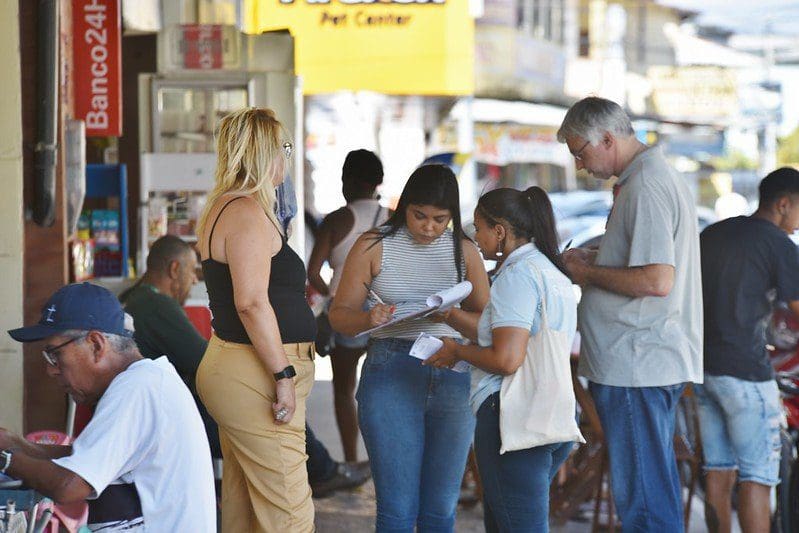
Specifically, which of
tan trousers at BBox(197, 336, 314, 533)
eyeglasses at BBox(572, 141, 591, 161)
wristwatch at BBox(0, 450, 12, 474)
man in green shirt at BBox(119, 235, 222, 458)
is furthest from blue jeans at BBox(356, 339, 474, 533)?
→ wristwatch at BBox(0, 450, 12, 474)

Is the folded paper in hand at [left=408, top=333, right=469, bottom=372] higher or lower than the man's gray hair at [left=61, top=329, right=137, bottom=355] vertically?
lower

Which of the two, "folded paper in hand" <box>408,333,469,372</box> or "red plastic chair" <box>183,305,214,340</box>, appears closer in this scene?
"folded paper in hand" <box>408,333,469,372</box>

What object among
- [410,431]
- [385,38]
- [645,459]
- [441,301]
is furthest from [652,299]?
[385,38]

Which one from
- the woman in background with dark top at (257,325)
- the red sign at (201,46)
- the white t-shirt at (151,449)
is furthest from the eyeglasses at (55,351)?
the red sign at (201,46)

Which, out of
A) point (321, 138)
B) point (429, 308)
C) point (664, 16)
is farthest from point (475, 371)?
point (664, 16)

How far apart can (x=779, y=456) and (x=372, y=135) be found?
1816 cm

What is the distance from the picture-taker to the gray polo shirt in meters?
4.61

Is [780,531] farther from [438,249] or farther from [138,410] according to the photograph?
[138,410]

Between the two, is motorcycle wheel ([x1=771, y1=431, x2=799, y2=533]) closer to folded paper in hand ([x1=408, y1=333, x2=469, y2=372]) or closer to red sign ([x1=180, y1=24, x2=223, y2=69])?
folded paper in hand ([x1=408, y1=333, x2=469, y2=372])

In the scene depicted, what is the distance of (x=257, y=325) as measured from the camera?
13.2 ft

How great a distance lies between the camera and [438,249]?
15.5ft

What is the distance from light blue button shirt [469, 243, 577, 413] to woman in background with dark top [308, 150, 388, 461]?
2.39 metres

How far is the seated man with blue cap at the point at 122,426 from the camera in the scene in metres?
3.02

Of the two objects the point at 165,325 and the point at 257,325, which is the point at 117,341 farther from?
the point at 165,325
